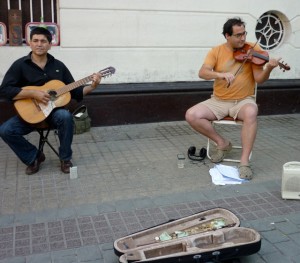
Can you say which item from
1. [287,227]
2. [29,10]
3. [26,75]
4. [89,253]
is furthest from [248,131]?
[29,10]

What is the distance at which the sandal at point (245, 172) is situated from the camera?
4.15m

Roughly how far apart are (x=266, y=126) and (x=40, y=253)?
422cm

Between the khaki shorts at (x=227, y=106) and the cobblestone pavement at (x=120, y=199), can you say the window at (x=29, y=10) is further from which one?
the khaki shorts at (x=227, y=106)

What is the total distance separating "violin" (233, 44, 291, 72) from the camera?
4.28 m

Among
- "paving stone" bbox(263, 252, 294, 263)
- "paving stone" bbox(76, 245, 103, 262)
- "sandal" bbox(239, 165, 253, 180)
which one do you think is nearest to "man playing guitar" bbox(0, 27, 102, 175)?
"paving stone" bbox(76, 245, 103, 262)

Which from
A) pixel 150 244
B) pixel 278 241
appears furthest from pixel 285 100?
pixel 150 244

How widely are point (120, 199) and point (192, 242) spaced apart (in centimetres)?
113

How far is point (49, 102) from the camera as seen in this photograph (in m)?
4.14

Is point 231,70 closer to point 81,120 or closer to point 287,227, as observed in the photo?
point 287,227

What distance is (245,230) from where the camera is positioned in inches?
112

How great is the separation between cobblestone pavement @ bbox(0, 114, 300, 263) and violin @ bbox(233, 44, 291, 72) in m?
1.12

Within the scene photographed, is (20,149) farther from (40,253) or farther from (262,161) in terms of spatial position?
(262,161)

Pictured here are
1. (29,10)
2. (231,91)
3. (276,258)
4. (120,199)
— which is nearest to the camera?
(276,258)

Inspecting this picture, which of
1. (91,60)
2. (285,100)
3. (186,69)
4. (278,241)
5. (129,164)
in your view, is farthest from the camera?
(285,100)
